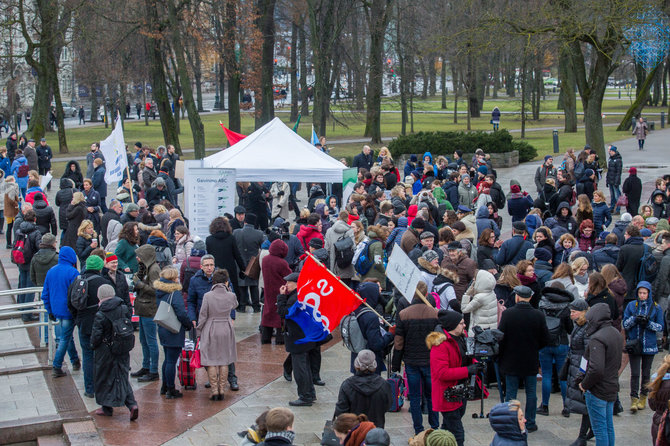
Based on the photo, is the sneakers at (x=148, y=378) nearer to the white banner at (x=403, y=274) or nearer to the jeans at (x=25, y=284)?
the white banner at (x=403, y=274)

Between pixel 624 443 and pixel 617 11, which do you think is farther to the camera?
→ pixel 617 11

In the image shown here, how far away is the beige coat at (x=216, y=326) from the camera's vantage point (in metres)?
9.36

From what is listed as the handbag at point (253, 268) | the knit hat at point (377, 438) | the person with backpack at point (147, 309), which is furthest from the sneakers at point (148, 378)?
the knit hat at point (377, 438)

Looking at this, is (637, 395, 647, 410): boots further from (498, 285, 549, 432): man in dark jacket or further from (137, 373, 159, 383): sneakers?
(137, 373, 159, 383): sneakers

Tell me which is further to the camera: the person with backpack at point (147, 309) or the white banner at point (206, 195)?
the white banner at point (206, 195)

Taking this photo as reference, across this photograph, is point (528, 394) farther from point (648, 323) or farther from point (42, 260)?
point (42, 260)

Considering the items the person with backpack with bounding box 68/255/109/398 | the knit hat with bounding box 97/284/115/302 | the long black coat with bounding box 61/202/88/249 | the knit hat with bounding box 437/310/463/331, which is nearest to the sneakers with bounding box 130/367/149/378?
the person with backpack with bounding box 68/255/109/398

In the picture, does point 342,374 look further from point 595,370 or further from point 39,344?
point 39,344

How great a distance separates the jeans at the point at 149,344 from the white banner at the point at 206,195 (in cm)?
444

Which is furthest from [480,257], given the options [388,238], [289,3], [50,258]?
[289,3]

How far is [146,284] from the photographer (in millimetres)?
10352

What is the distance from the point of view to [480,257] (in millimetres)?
11734

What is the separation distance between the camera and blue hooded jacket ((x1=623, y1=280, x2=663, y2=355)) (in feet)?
29.9

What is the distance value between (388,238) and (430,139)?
57.2 ft
